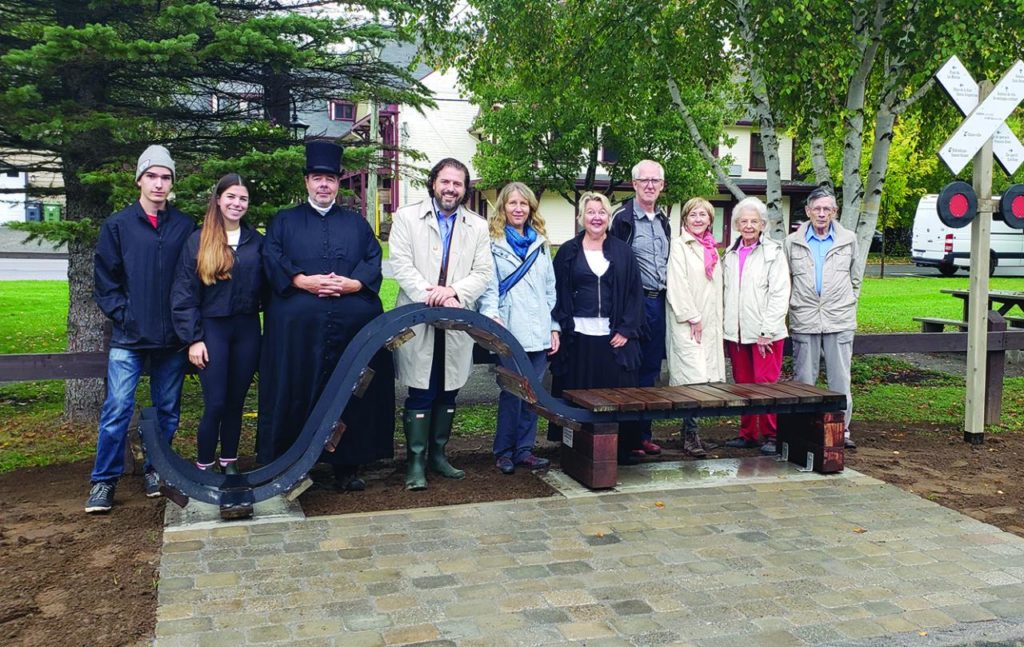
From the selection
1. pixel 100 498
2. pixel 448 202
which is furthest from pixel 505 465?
pixel 100 498

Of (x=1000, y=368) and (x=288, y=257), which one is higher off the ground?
(x=288, y=257)

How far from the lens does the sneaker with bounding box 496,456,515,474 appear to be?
6021 mm

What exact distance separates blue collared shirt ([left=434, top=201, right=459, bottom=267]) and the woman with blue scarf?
311 mm

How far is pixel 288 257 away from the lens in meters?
5.36

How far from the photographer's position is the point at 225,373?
5.23 m

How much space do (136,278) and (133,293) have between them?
8 cm

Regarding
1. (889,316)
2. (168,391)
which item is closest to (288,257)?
(168,391)

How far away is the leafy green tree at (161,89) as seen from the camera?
246 inches

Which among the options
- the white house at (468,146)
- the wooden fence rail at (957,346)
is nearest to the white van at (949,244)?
the white house at (468,146)

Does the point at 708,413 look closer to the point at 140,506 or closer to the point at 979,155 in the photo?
the point at 979,155

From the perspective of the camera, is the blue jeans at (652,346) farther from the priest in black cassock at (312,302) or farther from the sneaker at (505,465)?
the priest in black cassock at (312,302)

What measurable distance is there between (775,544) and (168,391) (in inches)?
134

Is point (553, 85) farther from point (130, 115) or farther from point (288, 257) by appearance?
point (288, 257)

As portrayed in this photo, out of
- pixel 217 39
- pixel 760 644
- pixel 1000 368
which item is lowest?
pixel 760 644
